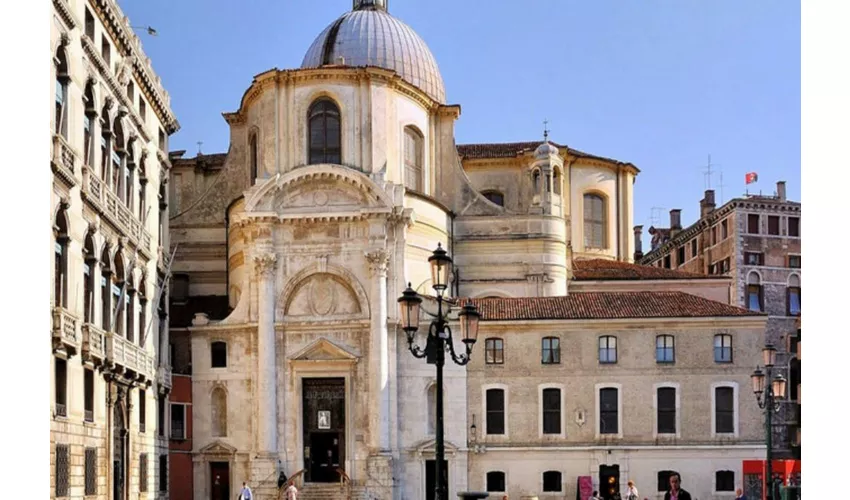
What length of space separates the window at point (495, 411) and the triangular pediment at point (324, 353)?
2.80 m

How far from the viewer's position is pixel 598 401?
93.8 ft

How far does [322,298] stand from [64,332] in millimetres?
12537

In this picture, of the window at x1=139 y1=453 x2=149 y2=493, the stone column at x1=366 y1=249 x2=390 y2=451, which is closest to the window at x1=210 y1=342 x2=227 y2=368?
the stone column at x1=366 y1=249 x2=390 y2=451

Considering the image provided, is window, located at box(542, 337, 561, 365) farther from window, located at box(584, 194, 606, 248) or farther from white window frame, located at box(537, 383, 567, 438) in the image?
window, located at box(584, 194, 606, 248)

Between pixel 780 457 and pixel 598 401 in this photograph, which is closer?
pixel 780 457

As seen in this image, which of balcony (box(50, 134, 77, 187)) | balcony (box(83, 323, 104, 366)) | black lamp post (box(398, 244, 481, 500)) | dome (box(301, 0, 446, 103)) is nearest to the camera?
black lamp post (box(398, 244, 481, 500))

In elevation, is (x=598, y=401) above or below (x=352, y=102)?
below

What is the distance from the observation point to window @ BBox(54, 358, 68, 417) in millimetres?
17453

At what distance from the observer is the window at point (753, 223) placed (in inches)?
884

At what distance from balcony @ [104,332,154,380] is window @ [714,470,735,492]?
1114cm

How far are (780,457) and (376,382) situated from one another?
861 cm

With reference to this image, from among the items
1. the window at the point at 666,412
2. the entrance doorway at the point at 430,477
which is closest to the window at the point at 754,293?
the window at the point at 666,412
